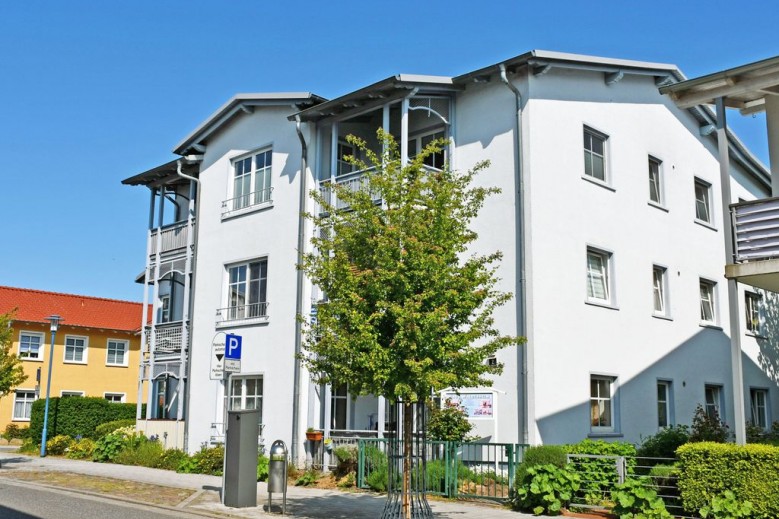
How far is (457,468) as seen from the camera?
49.1ft

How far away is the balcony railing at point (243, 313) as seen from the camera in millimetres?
22094

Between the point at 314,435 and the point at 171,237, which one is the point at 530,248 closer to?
the point at 314,435

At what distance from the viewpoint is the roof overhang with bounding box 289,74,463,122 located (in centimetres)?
1856

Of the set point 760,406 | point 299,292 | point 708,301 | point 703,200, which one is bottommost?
point 760,406

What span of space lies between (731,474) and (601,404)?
24.2ft

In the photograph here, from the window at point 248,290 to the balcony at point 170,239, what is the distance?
3.24 meters

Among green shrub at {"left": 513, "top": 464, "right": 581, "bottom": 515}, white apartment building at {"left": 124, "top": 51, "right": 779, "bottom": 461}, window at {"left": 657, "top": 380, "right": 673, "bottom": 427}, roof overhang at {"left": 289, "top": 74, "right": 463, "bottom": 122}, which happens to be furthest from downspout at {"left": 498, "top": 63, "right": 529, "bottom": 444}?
window at {"left": 657, "top": 380, "right": 673, "bottom": 427}

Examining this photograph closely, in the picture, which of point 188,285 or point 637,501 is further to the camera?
point 188,285

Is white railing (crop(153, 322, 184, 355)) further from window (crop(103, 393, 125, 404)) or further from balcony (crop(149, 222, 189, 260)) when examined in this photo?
window (crop(103, 393, 125, 404))

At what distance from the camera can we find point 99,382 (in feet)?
138

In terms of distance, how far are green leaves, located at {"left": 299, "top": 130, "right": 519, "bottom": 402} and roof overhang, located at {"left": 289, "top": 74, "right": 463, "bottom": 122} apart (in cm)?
733

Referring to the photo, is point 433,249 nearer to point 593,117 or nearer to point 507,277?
point 507,277

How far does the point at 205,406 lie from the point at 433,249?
14.3m

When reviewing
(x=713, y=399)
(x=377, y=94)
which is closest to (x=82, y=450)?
(x=377, y=94)
